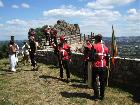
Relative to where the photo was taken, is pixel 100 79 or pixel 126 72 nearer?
pixel 100 79

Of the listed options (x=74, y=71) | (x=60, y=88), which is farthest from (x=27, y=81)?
(x=74, y=71)

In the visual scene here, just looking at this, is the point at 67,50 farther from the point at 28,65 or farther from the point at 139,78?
the point at 28,65

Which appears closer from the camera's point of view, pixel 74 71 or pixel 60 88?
pixel 60 88

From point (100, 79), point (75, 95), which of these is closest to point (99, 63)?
point (100, 79)

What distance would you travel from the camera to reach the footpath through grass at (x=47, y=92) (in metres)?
12.2

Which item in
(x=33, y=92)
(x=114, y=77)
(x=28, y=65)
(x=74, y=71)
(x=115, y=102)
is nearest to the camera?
(x=115, y=102)

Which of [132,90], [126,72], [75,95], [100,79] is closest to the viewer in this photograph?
[100,79]

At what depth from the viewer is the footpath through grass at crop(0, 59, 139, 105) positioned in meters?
12.2

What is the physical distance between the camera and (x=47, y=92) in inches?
536

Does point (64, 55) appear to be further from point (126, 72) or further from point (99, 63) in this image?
point (99, 63)

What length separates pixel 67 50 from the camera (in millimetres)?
15711

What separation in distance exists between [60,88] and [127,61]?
305cm

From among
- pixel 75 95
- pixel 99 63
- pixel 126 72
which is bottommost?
pixel 75 95

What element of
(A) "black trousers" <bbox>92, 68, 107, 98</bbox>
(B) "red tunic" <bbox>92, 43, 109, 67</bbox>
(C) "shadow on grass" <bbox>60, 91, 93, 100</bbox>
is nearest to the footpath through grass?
(C) "shadow on grass" <bbox>60, 91, 93, 100</bbox>
